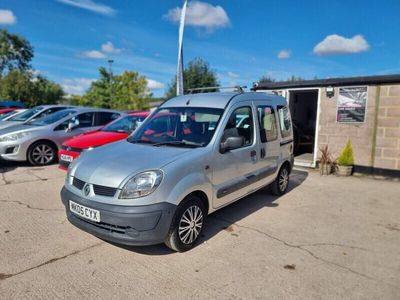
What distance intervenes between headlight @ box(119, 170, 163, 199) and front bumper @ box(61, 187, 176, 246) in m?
0.13

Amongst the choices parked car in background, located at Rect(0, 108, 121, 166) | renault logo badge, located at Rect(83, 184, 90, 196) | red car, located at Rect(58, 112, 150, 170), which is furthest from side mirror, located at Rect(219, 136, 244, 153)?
parked car in background, located at Rect(0, 108, 121, 166)

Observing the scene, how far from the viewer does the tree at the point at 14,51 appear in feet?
141

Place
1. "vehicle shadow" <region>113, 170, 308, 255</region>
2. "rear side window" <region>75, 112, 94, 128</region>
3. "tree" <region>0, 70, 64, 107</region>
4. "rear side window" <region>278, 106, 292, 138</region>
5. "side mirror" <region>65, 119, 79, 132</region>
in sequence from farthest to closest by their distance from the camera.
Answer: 1. "tree" <region>0, 70, 64, 107</region>
2. "rear side window" <region>75, 112, 94, 128</region>
3. "side mirror" <region>65, 119, 79, 132</region>
4. "rear side window" <region>278, 106, 292, 138</region>
5. "vehicle shadow" <region>113, 170, 308, 255</region>

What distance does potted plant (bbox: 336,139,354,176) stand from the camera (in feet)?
27.0

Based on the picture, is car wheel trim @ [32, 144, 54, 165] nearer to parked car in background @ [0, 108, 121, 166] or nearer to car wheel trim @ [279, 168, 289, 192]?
parked car in background @ [0, 108, 121, 166]

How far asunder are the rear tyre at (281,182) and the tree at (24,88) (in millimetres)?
36500

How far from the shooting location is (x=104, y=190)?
3.21 meters

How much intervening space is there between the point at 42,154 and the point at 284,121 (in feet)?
20.9

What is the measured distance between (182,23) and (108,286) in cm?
1073

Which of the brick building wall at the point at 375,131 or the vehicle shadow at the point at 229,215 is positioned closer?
the vehicle shadow at the point at 229,215

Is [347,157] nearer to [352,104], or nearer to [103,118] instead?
[352,104]

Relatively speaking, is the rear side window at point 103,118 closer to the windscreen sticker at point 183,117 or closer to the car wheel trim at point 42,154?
the car wheel trim at point 42,154

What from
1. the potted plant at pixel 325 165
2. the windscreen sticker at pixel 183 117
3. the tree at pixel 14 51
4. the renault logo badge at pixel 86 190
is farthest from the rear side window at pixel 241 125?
the tree at pixel 14 51

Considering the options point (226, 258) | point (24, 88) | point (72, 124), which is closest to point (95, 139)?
point (72, 124)
